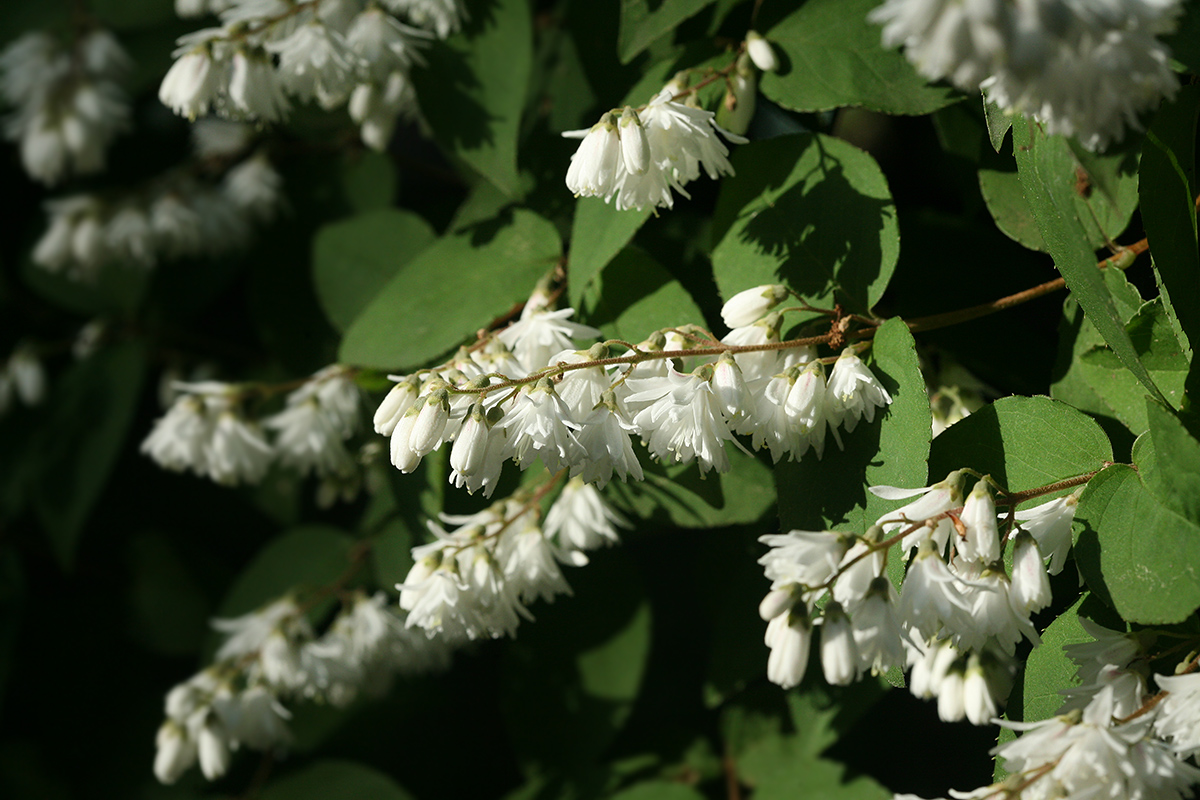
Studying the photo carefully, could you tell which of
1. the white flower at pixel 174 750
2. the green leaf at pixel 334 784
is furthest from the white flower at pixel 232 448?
the green leaf at pixel 334 784

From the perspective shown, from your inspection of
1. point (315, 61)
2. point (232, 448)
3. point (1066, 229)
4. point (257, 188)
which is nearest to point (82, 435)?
point (257, 188)

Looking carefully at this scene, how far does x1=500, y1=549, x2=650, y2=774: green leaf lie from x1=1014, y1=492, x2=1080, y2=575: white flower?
0.77 metres

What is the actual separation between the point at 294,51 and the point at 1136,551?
99 centimetres

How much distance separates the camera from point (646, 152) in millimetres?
788

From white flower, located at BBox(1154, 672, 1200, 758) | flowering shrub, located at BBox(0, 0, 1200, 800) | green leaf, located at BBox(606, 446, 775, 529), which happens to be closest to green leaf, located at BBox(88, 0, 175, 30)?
flowering shrub, located at BBox(0, 0, 1200, 800)

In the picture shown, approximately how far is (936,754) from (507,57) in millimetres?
1435

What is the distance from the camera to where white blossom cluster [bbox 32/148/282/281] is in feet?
5.46

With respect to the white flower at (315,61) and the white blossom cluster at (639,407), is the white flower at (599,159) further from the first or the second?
the white flower at (315,61)

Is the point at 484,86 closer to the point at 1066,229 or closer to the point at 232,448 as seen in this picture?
the point at 232,448

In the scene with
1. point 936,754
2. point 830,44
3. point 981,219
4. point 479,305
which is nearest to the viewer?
point 830,44

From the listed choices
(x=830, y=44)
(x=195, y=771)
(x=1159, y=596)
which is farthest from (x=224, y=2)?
(x=195, y=771)

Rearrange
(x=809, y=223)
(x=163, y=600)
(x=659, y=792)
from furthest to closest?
(x=163, y=600) < (x=659, y=792) < (x=809, y=223)

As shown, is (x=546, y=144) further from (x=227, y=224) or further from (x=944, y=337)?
(x=227, y=224)

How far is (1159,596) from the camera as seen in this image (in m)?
0.63
